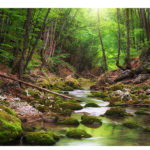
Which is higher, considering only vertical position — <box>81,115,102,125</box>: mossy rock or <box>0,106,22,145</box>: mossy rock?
<box>0,106,22,145</box>: mossy rock

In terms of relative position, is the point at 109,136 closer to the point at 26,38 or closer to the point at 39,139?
the point at 39,139

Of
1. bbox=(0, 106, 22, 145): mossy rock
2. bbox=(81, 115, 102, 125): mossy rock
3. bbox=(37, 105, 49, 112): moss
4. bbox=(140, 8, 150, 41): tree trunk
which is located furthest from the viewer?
bbox=(140, 8, 150, 41): tree trunk

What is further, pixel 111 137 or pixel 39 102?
pixel 39 102

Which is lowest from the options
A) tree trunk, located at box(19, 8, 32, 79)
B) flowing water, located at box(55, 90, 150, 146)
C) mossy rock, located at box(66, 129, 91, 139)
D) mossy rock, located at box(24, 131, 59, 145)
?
flowing water, located at box(55, 90, 150, 146)

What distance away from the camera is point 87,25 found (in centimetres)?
741

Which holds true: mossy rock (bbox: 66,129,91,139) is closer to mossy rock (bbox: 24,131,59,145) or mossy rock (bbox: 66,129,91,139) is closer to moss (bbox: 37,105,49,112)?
mossy rock (bbox: 24,131,59,145)

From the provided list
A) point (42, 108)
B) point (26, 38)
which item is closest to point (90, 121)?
point (42, 108)

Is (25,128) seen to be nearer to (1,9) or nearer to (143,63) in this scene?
(1,9)

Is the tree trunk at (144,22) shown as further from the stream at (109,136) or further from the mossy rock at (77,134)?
the mossy rock at (77,134)

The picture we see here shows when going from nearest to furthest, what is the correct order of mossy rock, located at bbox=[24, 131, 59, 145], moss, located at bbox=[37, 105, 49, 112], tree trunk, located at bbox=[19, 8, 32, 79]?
mossy rock, located at bbox=[24, 131, 59, 145], moss, located at bbox=[37, 105, 49, 112], tree trunk, located at bbox=[19, 8, 32, 79]

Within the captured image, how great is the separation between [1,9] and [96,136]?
393 cm

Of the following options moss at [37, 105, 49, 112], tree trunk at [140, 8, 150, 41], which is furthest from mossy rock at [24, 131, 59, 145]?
tree trunk at [140, 8, 150, 41]
